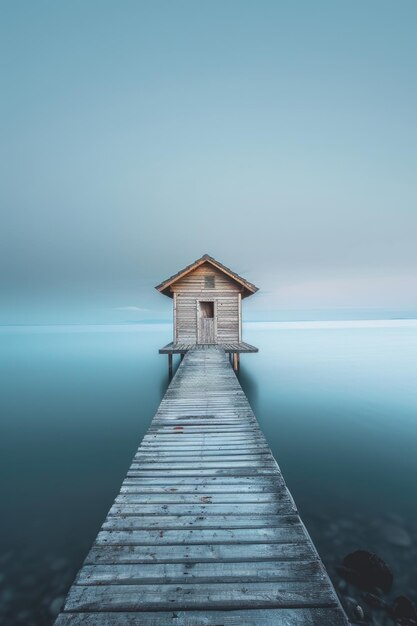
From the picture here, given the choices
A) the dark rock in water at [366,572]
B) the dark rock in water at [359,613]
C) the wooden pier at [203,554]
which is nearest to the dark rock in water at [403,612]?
the dark rock in water at [366,572]

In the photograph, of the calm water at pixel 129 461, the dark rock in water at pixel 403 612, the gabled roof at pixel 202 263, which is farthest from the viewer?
the gabled roof at pixel 202 263

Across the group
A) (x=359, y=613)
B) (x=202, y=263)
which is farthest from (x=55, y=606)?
(x=202, y=263)

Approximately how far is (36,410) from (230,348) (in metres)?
11.7

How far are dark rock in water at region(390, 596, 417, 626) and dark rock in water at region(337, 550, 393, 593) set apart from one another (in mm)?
320

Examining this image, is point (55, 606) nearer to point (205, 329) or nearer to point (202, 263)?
point (205, 329)

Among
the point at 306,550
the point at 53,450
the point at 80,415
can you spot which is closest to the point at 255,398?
the point at 80,415

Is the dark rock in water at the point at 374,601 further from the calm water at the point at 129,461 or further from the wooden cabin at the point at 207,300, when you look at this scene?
the wooden cabin at the point at 207,300

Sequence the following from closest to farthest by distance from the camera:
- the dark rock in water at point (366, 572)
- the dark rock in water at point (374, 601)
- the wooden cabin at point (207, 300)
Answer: the dark rock in water at point (374, 601) → the dark rock in water at point (366, 572) → the wooden cabin at point (207, 300)

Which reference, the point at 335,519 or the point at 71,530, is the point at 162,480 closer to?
the point at 71,530

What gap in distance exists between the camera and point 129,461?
10.6 meters

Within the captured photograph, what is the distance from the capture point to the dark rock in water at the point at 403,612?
4.52 meters

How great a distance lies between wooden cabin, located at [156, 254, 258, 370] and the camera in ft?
62.8

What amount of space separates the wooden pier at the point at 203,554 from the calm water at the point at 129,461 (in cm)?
282

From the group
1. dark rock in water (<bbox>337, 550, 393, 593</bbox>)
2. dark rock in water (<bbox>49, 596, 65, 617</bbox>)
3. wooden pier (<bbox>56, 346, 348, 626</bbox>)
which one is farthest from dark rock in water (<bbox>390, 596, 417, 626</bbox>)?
dark rock in water (<bbox>49, 596, 65, 617</bbox>)
